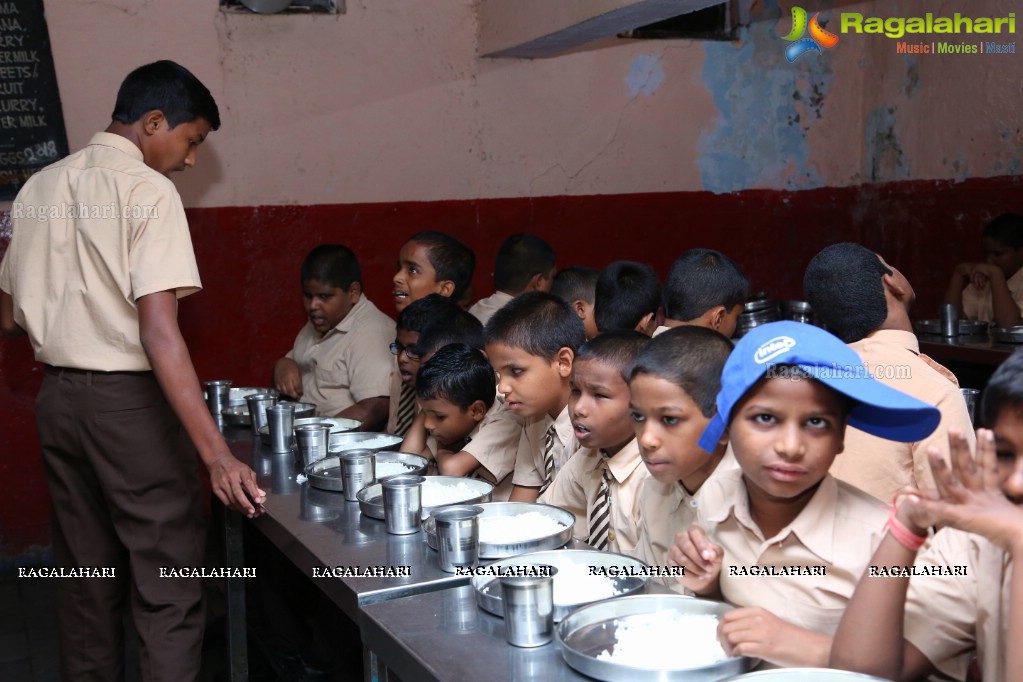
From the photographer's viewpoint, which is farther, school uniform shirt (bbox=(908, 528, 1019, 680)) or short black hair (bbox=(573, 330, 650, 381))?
short black hair (bbox=(573, 330, 650, 381))

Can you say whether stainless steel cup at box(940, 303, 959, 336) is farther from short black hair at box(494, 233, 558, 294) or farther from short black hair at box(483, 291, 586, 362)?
short black hair at box(483, 291, 586, 362)

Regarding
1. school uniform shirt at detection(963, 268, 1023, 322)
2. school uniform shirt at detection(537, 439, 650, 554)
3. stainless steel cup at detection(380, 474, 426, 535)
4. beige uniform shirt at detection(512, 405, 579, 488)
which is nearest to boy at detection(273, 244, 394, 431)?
beige uniform shirt at detection(512, 405, 579, 488)

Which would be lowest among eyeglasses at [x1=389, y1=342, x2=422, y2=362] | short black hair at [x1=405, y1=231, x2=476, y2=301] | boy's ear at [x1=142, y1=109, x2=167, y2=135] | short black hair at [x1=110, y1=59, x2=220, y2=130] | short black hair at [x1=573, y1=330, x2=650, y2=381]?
eyeglasses at [x1=389, y1=342, x2=422, y2=362]

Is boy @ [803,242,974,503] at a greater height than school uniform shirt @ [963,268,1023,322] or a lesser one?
greater

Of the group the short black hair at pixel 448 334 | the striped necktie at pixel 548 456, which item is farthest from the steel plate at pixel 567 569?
the short black hair at pixel 448 334

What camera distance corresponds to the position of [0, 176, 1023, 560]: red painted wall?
4.62 metres

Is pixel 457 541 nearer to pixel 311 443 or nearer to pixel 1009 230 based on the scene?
pixel 311 443

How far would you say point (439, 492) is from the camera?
8.27 feet

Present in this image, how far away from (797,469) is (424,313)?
2103 millimetres

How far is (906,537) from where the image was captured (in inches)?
54.4

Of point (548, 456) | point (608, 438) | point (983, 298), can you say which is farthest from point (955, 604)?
point (983, 298)

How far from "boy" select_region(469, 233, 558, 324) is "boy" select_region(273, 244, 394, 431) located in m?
0.50

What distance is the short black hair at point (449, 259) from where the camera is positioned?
4.15 meters

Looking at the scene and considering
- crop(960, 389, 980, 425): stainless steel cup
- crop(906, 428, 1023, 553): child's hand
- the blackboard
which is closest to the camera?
crop(906, 428, 1023, 553): child's hand
